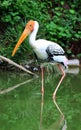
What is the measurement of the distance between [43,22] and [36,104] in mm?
5946

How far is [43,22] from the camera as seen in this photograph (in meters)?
14.7

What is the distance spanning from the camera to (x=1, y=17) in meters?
14.4

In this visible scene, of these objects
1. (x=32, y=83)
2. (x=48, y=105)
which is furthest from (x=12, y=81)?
(x=48, y=105)

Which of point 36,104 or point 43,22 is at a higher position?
point 36,104

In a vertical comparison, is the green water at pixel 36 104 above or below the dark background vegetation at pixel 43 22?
above

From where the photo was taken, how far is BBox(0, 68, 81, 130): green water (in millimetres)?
7649

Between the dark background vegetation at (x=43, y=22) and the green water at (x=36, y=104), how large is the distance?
5.28 ft

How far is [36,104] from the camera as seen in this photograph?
908cm

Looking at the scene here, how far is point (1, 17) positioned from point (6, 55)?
5.70ft

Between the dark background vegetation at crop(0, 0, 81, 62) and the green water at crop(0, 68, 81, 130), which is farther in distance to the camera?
the dark background vegetation at crop(0, 0, 81, 62)

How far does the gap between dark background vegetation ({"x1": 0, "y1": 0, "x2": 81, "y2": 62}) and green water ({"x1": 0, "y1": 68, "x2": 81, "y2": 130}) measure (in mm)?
1608

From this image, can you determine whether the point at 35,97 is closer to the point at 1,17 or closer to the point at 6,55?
the point at 6,55

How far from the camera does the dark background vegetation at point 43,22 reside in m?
13.5

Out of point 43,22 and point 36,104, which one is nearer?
point 36,104
